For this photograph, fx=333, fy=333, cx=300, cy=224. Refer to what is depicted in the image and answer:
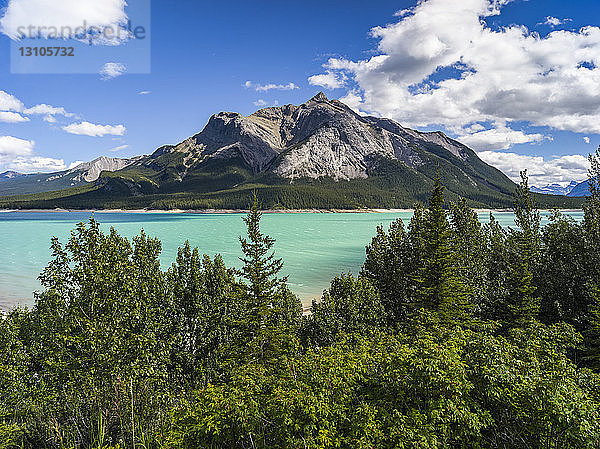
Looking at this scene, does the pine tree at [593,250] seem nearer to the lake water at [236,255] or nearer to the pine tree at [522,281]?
the pine tree at [522,281]

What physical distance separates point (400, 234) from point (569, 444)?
29358 millimetres

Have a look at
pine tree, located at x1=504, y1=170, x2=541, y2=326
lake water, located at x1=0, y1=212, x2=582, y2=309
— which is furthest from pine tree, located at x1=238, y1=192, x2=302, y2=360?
lake water, located at x1=0, y1=212, x2=582, y2=309

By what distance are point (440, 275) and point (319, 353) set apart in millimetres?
18282

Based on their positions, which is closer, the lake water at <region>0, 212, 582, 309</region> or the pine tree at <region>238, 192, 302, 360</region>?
the pine tree at <region>238, 192, 302, 360</region>

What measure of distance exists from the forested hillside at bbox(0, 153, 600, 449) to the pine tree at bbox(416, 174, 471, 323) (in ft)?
0.43

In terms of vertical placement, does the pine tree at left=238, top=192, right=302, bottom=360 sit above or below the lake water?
above

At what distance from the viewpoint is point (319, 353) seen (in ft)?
51.8

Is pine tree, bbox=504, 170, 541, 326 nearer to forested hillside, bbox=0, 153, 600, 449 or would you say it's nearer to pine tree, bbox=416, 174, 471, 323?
forested hillside, bbox=0, 153, 600, 449

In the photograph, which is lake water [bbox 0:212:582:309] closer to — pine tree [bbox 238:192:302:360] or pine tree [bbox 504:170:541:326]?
pine tree [bbox 238:192:302:360]

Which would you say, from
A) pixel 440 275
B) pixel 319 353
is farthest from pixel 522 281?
pixel 319 353

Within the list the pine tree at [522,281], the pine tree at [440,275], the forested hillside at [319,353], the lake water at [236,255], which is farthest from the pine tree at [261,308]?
the lake water at [236,255]

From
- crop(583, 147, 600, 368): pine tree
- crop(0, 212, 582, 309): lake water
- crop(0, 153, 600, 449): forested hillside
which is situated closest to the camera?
crop(0, 153, 600, 449): forested hillside

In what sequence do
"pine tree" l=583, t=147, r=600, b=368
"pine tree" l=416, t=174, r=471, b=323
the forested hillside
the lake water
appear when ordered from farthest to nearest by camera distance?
the lake water, "pine tree" l=416, t=174, r=471, b=323, "pine tree" l=583, t=147, r=600, b=368, the forested hillside

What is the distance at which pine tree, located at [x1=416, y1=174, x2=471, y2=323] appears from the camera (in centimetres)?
2872
